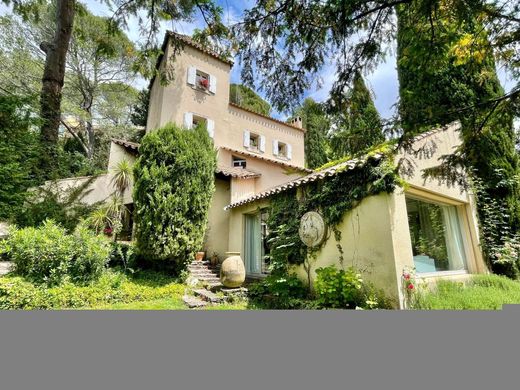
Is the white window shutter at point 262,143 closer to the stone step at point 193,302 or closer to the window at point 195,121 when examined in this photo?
the window at point 195,121

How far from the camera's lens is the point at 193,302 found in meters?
6.75

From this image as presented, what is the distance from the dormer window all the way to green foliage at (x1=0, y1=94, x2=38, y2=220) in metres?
8.79

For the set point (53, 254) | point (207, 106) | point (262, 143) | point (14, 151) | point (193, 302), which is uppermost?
point (207, 106)

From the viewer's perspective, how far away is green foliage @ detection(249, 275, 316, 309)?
664 cm

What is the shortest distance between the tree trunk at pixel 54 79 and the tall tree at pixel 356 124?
8.97 meters

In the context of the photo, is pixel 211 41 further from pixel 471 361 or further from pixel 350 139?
pixel 471 361

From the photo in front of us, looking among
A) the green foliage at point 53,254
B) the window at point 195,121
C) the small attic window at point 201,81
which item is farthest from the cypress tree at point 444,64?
the small attic window at point 201,81

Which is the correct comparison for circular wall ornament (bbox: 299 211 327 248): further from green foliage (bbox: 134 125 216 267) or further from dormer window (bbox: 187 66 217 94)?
dormer window (bbox: 187 66 217 94)

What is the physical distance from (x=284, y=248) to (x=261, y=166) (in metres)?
8.44

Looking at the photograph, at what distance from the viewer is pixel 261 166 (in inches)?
612

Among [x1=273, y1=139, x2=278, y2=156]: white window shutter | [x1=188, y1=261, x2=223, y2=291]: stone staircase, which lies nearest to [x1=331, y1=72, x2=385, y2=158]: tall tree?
[x1=188, y1=261, x2=223, y2=291]: stone staircase

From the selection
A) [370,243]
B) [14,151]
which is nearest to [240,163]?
[14,151]

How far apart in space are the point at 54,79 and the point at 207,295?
Answer: 8.88 m

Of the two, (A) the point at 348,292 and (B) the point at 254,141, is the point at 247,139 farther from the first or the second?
(A) the point at 348,292
